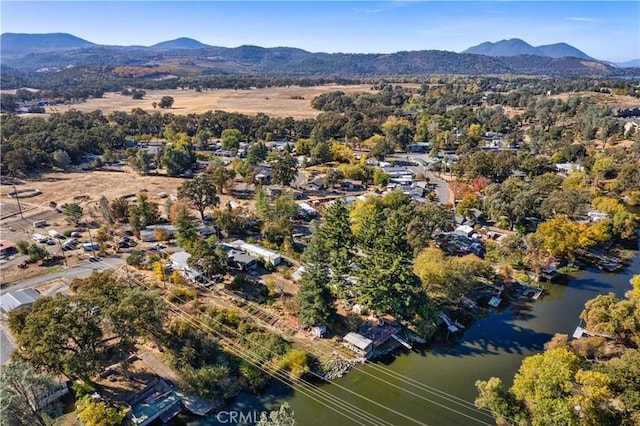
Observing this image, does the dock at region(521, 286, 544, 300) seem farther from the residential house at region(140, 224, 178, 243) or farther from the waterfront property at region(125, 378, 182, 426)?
the residential house at region(140, 224, 178, 243)

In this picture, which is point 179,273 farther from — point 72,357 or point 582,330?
point 582,330

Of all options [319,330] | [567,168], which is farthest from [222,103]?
[319,330]

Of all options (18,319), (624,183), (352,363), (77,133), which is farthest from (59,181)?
(624,183)

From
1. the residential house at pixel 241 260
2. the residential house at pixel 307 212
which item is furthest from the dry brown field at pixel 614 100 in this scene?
the residential house at pixel 241 260

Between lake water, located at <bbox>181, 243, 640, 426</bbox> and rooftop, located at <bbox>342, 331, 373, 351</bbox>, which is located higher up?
rooftop, located at <bbox>342, 331, 373, 351</bbox>

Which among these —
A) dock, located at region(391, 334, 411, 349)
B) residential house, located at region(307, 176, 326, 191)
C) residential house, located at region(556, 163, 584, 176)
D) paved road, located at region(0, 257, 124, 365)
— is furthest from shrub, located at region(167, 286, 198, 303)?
residential house, located at region(556, 163, 584, 176)

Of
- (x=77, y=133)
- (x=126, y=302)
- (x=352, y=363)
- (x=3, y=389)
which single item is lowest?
(x=352, y=363)
